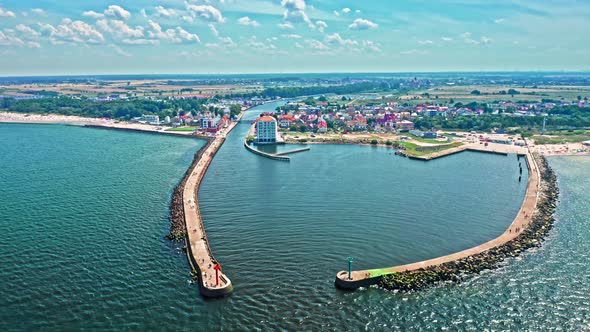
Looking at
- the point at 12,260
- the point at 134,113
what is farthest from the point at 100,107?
the point at 12,260

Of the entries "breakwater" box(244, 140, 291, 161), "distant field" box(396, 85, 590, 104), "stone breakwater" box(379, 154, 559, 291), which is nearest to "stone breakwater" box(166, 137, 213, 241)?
"breakwater" box(244, 140, 291, 161)


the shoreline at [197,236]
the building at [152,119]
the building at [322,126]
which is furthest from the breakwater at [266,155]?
the building at [152,119]

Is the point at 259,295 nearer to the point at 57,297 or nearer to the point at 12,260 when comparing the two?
the point at 57,297

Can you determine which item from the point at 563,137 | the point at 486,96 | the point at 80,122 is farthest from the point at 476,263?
the point at 486,96

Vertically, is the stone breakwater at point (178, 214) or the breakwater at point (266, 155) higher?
the breakwater at point (266, 155)

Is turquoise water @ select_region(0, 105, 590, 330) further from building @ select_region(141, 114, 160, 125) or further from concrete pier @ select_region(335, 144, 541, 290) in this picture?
building @ select_region(141, 114, 160, 125)

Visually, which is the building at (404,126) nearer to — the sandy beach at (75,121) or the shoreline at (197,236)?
the sandy beach at (75,121)

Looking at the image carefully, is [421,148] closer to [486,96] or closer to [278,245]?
[278,245]
